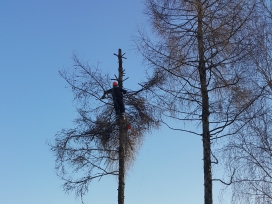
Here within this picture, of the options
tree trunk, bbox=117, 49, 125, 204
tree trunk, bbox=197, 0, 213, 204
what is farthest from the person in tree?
tree trunk, bbox=197, 0, 213, 204

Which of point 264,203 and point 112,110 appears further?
point 112,110

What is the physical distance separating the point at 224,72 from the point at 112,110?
4.08m

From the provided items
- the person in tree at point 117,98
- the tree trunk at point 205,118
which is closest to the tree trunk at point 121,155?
the person in tree at point 117,98

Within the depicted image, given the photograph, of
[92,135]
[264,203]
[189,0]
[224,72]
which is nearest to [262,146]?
[264,203]

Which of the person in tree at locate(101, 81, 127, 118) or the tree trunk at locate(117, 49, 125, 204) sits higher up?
the person in tree at locate(101, 81, 127, 118)

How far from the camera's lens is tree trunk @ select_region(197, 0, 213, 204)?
941 cm

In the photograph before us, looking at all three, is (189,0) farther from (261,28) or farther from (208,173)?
(208,173)

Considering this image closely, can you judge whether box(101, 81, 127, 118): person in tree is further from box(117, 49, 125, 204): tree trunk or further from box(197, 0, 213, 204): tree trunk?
box(197, 0, 213, 204): tree trunk

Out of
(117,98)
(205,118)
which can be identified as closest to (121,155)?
(117,98)

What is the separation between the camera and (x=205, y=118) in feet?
32.0

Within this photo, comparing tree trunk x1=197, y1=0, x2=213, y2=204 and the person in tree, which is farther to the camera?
the person in tree

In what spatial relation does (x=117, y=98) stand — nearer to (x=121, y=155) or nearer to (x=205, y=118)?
(x=121, y=155)

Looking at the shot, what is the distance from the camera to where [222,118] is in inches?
380

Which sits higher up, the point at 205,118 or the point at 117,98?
the point at 117,98
